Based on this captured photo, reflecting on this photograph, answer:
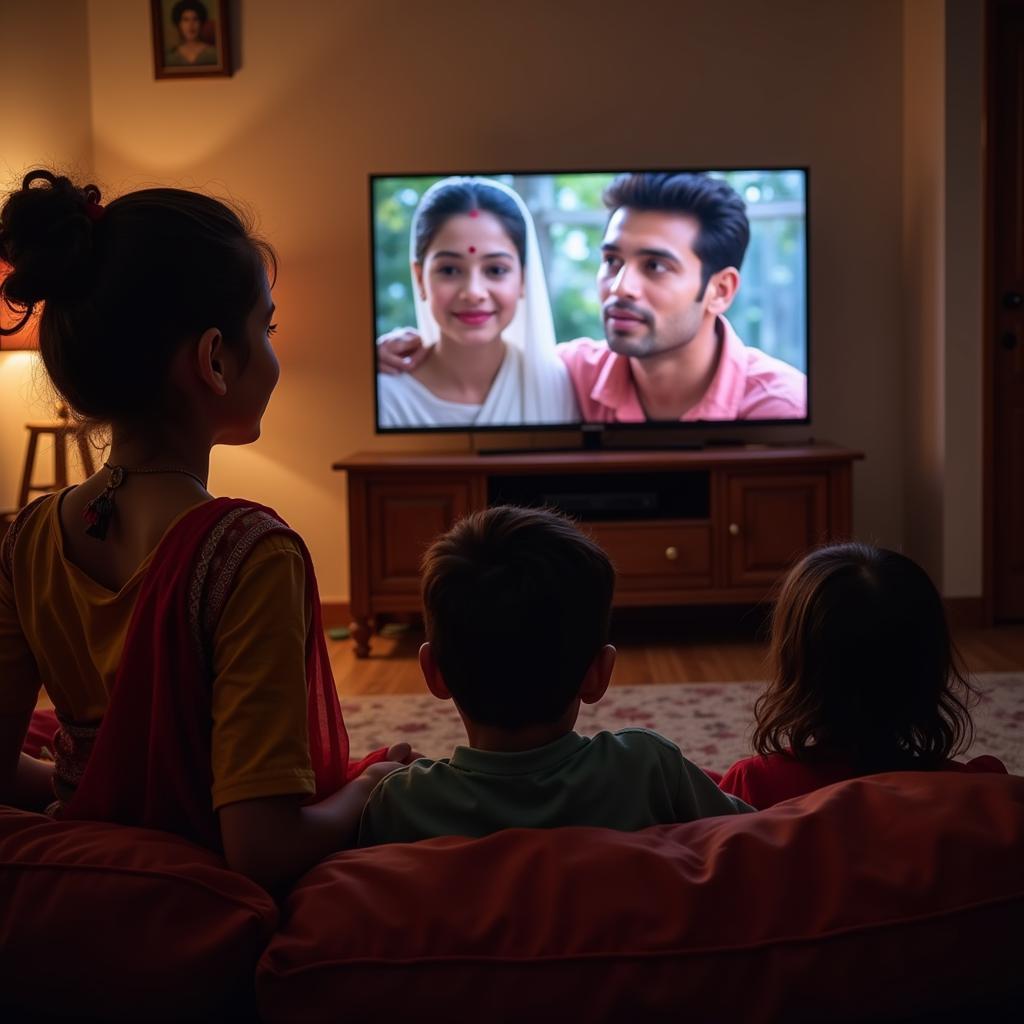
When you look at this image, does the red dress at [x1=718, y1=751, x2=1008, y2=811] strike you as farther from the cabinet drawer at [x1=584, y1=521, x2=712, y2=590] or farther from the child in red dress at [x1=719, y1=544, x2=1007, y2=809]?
the cabinet drawer at [x1=584, y1=521, x2=712, y2=590]

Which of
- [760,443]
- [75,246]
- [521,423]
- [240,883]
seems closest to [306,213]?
[521,423]

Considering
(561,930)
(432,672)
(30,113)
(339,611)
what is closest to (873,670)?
(432,672)

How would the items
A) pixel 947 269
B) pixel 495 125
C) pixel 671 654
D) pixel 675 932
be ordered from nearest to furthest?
pixel 675 932 → pixel 671 654 → pixel 947 269 → pixel 495 125

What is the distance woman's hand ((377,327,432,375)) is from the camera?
4289 millimetres

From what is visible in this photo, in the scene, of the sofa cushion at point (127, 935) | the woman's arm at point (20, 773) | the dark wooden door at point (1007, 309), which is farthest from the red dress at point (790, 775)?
the dark wooden door at point (1007, 309)

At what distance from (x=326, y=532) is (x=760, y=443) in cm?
160

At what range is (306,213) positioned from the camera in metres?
4.47

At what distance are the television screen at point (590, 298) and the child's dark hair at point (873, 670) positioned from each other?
3.01m

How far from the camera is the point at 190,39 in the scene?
4434 millimetres

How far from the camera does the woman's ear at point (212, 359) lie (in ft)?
3.51

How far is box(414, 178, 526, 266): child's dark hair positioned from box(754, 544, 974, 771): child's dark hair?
3113mm

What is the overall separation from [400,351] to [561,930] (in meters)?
3.59

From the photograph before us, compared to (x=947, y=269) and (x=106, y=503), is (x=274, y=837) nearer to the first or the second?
(x=106, y=503)

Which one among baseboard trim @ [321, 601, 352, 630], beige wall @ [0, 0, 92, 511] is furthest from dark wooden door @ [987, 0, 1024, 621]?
beige wall @ [0, 0, 92, 511]
